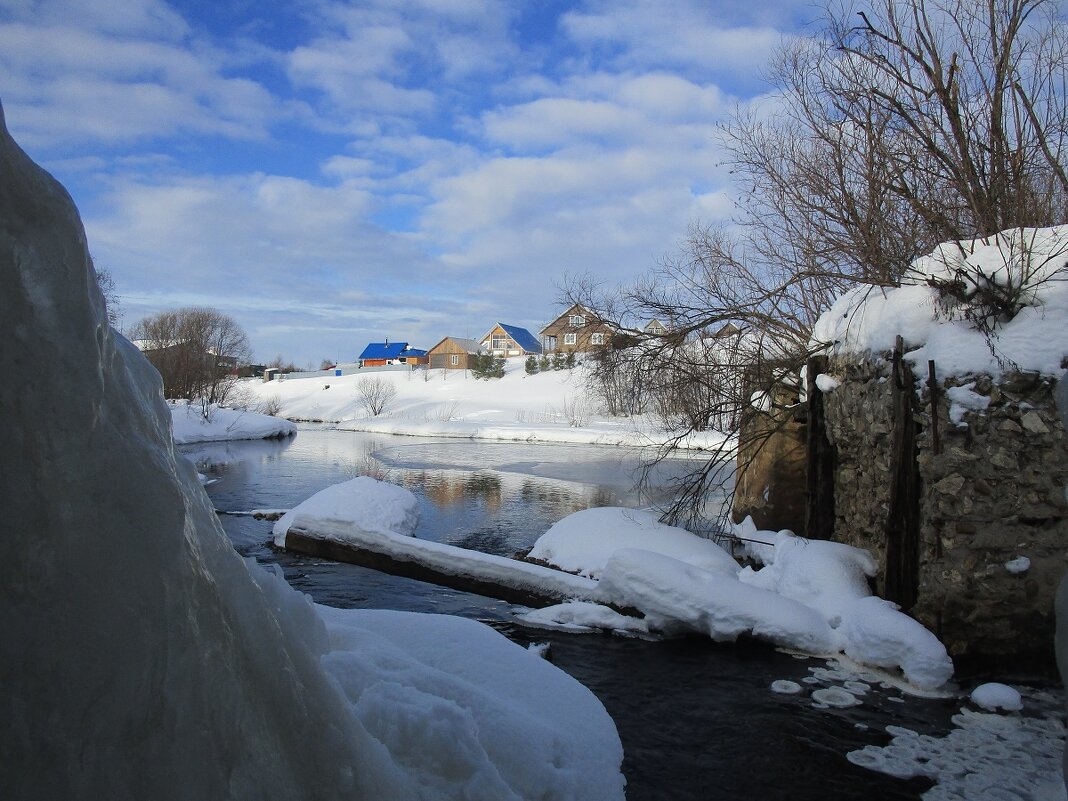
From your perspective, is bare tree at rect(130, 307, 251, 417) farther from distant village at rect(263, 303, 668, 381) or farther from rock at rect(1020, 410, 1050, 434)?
rock at rect(1020, 410, 1050, 434)

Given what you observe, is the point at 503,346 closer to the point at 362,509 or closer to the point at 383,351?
the point at 383,351

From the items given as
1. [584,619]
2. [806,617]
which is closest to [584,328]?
[584,619]

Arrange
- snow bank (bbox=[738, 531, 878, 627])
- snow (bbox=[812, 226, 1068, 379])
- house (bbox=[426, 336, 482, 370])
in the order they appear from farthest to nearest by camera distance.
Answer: house (bbox=[426, 336, 482, 370]) → snow bank (bbox=[738, 531, 878, 627]) → snow (bbox=[812, 226, 1068, 379])

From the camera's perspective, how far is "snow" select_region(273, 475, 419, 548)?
11.2m

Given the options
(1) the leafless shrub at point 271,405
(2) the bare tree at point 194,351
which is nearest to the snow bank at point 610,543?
(2) the bare tree at point 194,351

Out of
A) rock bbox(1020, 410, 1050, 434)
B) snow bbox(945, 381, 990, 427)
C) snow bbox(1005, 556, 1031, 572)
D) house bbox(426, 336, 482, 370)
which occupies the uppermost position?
house bbox(426, 336, 482, 370)

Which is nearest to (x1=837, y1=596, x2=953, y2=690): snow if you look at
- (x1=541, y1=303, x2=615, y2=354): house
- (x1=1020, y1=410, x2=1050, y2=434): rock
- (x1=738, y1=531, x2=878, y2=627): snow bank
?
(x1=738, y1=531, x2=878, y2=627): snow bank

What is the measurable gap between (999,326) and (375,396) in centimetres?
4777

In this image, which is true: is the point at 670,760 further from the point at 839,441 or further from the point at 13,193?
the point at 839,441

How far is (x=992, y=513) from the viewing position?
6719 millimetres

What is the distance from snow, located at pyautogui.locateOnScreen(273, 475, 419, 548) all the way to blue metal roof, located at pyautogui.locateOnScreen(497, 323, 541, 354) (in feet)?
224

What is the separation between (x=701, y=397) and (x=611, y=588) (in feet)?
16.1

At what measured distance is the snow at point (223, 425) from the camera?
35.2 meters

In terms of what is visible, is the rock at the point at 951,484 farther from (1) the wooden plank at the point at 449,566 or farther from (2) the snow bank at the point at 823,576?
(1) the wooden plank at the point at 449,566
